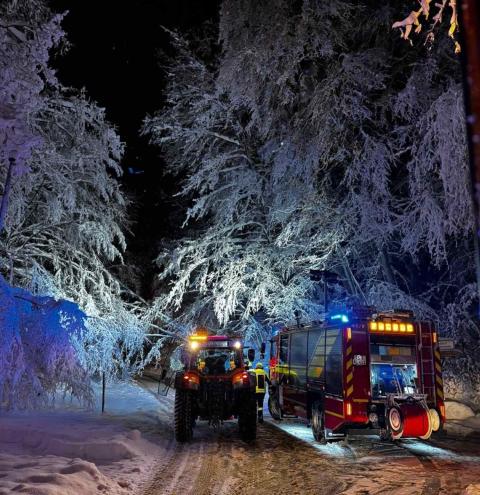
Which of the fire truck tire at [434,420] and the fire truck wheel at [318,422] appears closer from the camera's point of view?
the fire truck tire at [434,420]

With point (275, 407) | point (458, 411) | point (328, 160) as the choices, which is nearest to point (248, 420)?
point (275, 407)

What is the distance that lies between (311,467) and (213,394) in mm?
3449

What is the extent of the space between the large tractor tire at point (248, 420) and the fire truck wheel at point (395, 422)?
9.14 ft

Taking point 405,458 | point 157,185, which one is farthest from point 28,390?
point 157,185

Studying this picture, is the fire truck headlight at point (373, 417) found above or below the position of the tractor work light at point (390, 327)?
below

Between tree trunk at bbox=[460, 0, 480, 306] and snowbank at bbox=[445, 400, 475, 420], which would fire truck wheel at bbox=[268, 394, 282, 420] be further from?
tree trunk at bbox=[460, 0, 480, 306]

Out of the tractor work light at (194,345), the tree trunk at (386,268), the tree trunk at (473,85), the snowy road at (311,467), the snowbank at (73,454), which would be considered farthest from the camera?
the tree trunk at (386,268)

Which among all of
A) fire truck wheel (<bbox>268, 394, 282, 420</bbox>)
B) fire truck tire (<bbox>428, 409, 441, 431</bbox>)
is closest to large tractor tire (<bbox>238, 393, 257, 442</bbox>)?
fire truck wheel (<bbox>268, 394, 282, 420</bbox>)

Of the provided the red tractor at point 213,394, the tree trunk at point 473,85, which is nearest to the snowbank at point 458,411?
the red tractor at point 213,394

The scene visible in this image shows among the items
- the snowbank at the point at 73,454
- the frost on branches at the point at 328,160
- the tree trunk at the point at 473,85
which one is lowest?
the snowbank at the point at 73,454

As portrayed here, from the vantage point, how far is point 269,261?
18.8 meters

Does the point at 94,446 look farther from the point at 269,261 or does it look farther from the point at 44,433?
the point at 269,261

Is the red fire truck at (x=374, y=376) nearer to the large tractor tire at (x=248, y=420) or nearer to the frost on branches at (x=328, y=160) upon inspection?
the large tractor tire at (x=248, y=420)

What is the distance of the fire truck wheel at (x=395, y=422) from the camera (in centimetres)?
906
